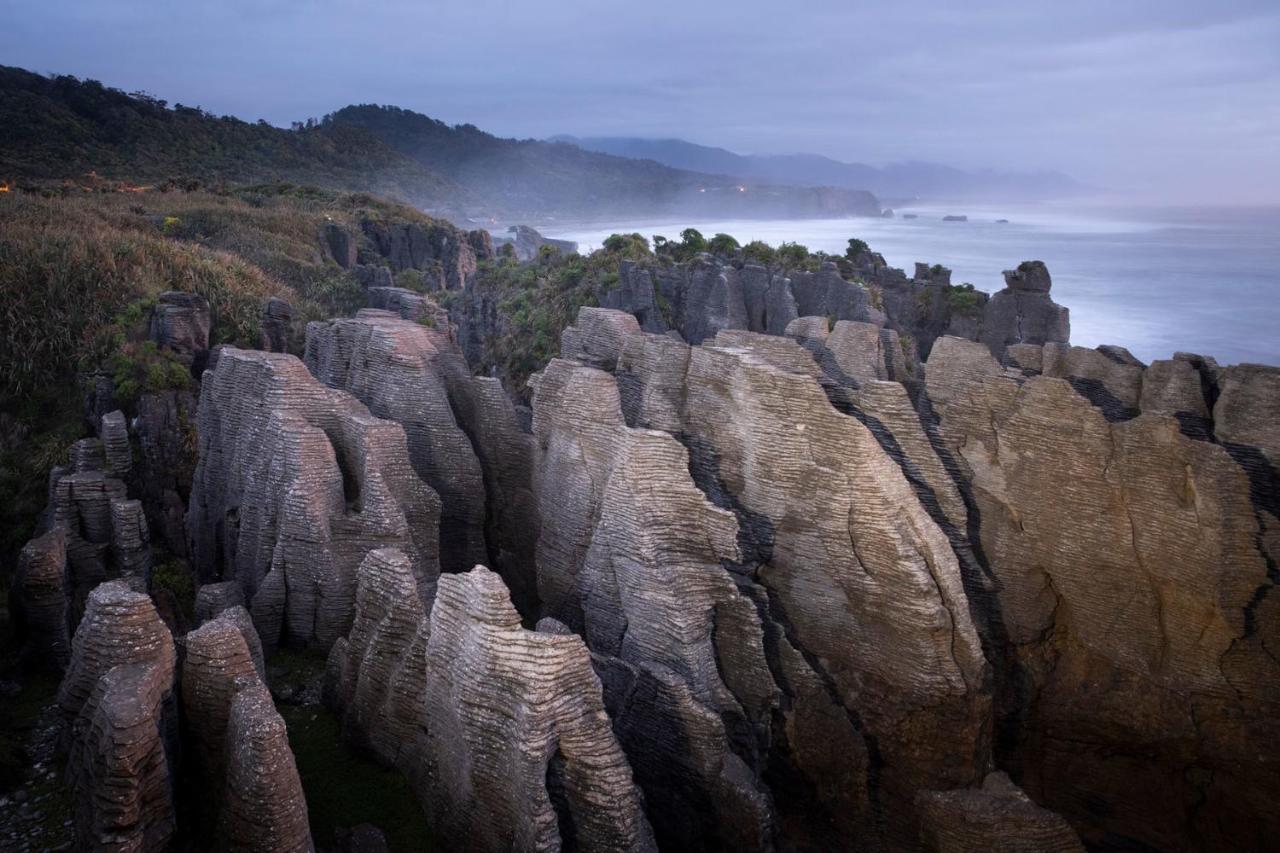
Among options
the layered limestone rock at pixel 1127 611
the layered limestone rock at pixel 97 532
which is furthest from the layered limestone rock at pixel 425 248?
the layered limestone rock at pixel 1127 611

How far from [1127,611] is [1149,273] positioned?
61.5 metres

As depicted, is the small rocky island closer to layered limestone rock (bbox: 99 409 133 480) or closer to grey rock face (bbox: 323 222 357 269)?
layered limestone rock (bbox: 99 409 133 480)

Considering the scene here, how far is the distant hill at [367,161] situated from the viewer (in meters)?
70.6

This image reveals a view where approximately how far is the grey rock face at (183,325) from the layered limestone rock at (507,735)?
1557 cm

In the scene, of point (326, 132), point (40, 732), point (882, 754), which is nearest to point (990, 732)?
point (882, 754)

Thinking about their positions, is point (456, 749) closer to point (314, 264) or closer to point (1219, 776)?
point (1219, 776)

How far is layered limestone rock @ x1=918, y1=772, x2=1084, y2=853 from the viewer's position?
32.8 ft

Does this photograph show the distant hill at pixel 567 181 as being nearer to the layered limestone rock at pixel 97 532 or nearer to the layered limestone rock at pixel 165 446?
the layered limestone rock at pixel 165 446

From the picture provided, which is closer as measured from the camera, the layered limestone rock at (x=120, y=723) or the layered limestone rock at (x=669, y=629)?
the layered limestone rock at (x=120, y=723)

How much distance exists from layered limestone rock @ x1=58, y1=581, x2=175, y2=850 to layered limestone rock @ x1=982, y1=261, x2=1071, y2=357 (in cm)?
3316

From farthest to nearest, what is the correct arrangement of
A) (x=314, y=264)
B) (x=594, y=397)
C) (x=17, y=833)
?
(x=314, y=264), (x=594, y=397), (x=17, y=833)

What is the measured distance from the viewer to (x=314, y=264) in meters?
46.6

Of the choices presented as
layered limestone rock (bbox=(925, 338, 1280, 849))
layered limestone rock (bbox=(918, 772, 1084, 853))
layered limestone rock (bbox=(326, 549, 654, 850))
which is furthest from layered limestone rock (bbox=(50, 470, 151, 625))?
layered limestone rock (bbox=(925, 338, 1280, 849))

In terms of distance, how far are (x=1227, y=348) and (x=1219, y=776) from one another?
36.5 meters
